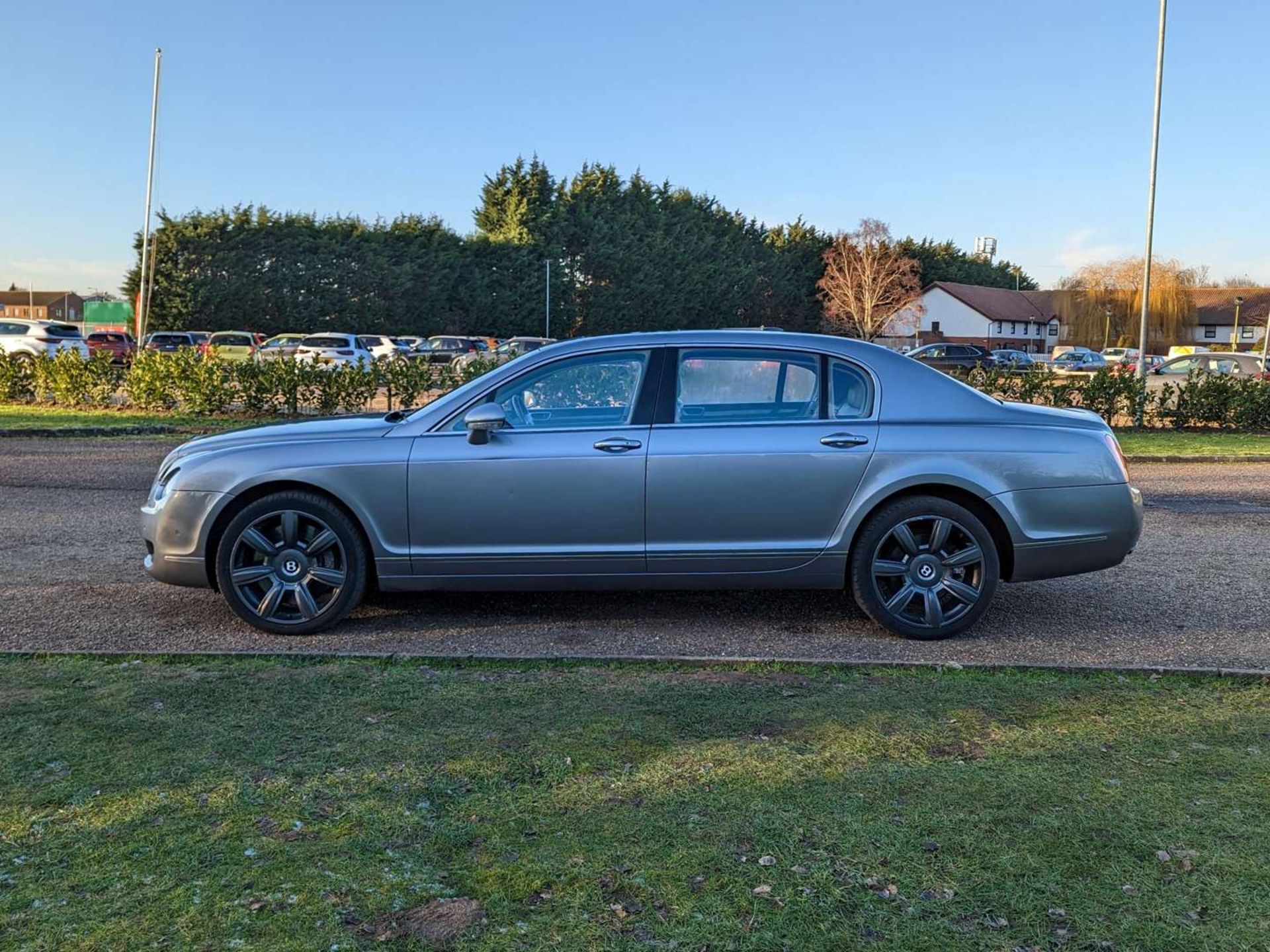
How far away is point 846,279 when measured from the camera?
3031 inches

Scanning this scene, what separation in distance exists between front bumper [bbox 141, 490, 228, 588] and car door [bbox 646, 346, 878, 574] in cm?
233

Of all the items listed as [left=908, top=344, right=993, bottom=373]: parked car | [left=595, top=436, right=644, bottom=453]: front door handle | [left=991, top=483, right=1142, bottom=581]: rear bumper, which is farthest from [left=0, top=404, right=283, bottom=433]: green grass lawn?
[left=908, top=344, right=993, bottom=373]: parked car

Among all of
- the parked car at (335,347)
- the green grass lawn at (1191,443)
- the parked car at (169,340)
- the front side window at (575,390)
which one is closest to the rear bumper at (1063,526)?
the front side window at (575,390)

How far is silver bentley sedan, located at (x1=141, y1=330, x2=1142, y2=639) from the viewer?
5902 mm

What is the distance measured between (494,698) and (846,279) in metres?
75.0

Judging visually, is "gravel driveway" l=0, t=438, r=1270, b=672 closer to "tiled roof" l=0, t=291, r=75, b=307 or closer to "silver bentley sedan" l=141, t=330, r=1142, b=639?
"silver bentley sedan" l=141, t=330, r=1142, b=639

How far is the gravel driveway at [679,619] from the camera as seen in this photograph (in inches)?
226

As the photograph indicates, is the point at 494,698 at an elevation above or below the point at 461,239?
below

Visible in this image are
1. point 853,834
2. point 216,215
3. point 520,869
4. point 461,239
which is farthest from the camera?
point 461,239

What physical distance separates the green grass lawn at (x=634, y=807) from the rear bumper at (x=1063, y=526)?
2.90ft

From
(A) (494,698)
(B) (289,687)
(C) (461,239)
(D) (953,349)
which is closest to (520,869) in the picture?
(A) (494,698)

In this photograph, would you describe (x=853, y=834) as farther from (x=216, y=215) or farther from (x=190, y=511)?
(x=216, y=215)

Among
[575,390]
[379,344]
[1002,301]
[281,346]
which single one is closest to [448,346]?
[379,344]

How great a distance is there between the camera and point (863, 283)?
76.9 m
